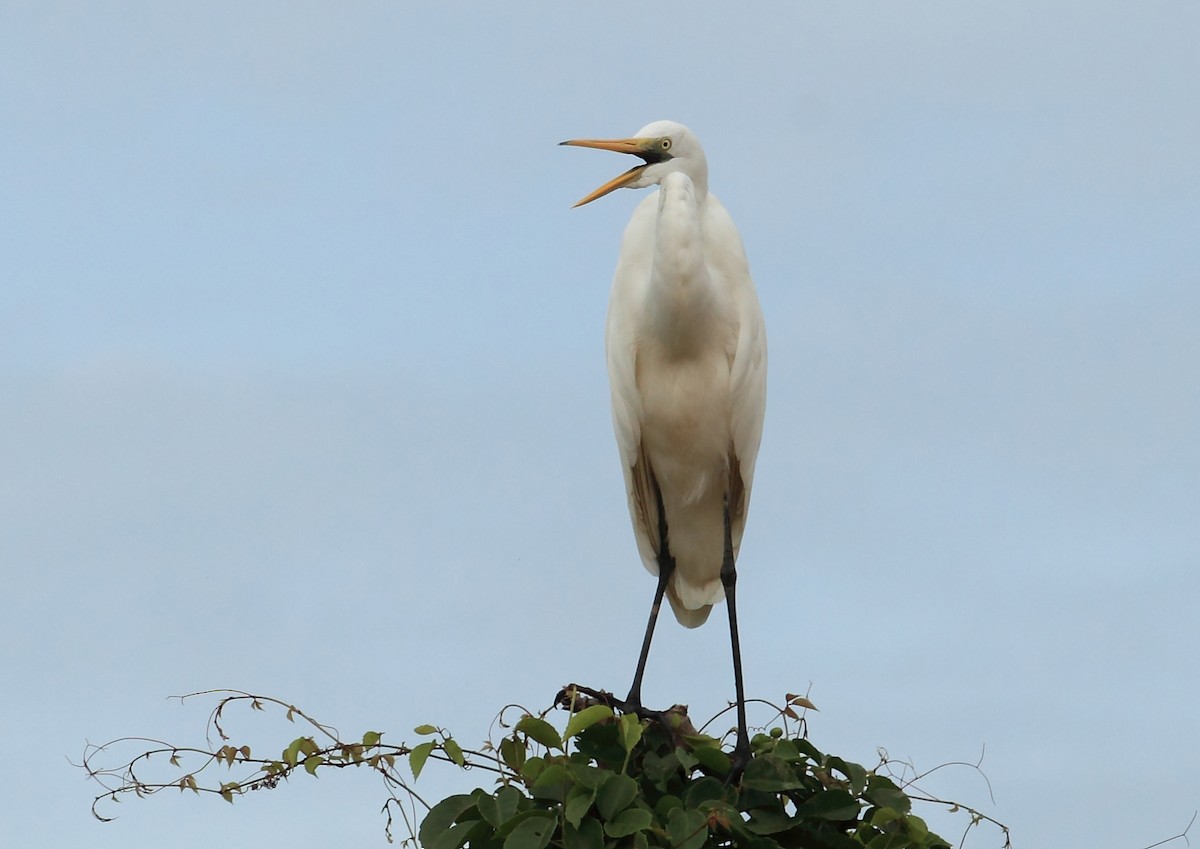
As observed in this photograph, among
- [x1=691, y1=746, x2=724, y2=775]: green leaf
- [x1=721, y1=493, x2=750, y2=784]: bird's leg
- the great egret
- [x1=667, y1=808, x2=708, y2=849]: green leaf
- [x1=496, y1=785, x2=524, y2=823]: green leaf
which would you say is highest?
the great egret

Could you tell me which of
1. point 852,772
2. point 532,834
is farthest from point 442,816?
point 852,772

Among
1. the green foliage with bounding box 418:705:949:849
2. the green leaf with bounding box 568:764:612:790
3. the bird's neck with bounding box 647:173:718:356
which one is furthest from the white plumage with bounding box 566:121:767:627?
the green leaf with bounding box 568:764:612:790

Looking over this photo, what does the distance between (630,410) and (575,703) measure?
153cm

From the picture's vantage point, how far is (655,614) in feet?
17.6

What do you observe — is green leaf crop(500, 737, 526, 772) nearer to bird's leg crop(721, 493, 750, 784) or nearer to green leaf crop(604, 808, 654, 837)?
green leaf crop(604, 808, 654, 837)

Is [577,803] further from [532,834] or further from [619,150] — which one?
[619,150]

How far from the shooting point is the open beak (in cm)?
496

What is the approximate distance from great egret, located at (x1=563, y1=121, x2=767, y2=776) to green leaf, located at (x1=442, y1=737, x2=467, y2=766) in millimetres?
1514

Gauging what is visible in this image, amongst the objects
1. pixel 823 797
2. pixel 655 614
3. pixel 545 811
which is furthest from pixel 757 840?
pixel 655 614

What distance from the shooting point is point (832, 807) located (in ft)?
12.0

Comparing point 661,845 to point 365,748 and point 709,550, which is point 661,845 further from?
point 709,550

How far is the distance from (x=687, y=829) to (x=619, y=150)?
2.40 m

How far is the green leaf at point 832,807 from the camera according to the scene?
11.9ft

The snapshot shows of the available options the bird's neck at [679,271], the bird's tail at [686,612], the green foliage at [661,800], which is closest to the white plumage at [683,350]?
the bird's neck at [679,271]
